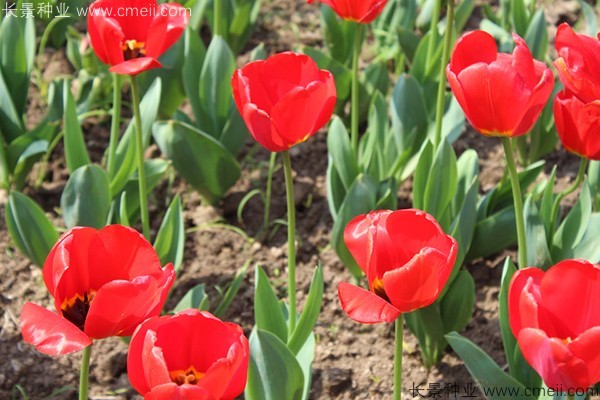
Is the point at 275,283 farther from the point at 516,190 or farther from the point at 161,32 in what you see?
the point at 516,190

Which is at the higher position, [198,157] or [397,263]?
[397,263]

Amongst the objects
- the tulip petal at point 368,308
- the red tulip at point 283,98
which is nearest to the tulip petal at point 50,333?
the tulip petal at point 368,308

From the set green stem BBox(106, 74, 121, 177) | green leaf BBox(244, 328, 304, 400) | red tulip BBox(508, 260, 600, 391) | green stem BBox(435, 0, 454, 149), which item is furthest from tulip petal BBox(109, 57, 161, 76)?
red tulip BBox(508, 260, 600, 391)

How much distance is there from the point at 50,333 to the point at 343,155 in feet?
3.77

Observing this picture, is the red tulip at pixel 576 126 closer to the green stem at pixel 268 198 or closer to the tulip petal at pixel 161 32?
the tulip petal at pixel 161 32

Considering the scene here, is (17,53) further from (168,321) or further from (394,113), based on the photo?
(168,321)

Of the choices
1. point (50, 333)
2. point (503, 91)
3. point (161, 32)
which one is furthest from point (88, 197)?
point (503, 91)

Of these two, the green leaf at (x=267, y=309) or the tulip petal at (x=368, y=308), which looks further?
the green leaf at (x=267, y=309)

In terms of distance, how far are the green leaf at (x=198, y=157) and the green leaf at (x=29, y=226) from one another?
421 millimetres

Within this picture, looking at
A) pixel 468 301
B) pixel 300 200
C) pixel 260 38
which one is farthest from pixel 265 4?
pixel 468 301

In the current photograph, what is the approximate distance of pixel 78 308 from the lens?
153 cm

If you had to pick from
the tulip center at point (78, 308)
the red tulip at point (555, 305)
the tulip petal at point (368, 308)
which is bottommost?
the tulip center at point (78, 308)

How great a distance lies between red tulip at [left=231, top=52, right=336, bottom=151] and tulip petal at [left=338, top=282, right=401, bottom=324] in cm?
36

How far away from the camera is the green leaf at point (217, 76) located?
2678mm
